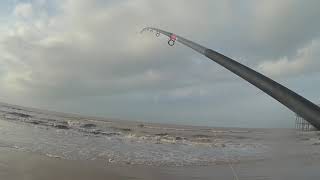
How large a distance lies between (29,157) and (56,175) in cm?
339

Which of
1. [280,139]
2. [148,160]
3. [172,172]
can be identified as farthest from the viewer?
[148,160]

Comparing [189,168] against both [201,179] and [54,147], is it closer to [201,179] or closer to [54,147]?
[201,179]

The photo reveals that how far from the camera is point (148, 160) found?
18.2 m

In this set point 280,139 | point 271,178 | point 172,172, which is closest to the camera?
point 280,139

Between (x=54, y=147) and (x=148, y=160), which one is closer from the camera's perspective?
(x=148, y=160)

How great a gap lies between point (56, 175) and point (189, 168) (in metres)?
5.43

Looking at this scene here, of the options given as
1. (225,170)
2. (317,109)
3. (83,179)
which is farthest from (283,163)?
(317,109)

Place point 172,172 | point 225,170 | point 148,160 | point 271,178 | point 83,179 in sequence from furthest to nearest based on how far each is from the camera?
point 148,160
point 225,170
point 172,172
point 271,178
point 83,179

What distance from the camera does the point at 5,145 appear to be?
1902cm

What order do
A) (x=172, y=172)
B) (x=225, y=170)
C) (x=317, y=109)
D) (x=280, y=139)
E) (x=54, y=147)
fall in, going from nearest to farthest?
(x=317, y=109) → (x=280, y=139) → (x=172, y=172) → (x=225, y=170) → (x=54, y=147)

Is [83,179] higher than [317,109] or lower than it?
lower

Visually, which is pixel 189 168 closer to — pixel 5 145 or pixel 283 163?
pixel 283 163

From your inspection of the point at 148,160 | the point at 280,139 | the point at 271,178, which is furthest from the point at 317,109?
the point at 148,160

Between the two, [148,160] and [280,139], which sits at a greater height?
[280,139]
